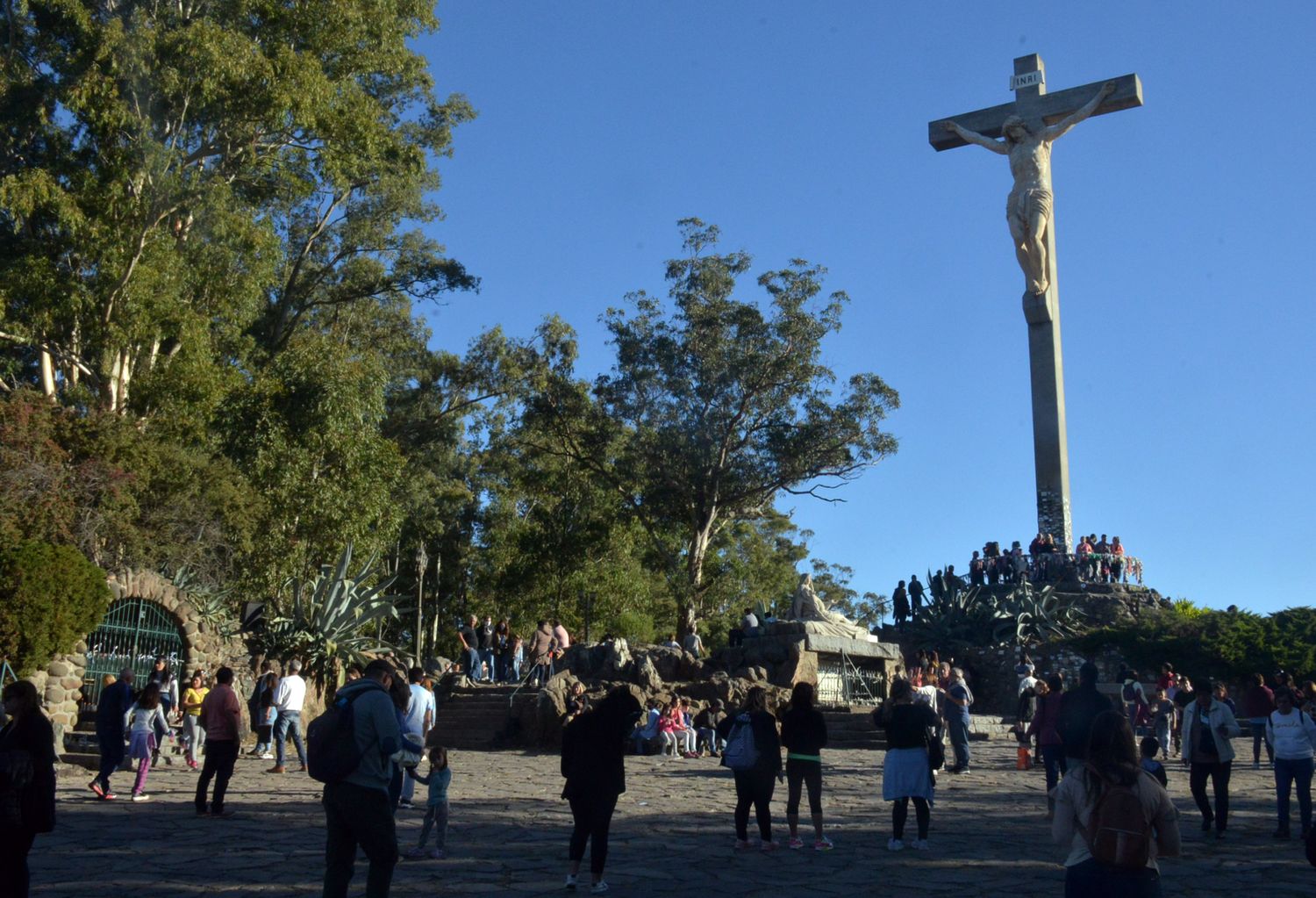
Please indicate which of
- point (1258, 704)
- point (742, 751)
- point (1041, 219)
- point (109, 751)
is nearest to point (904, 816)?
point (742, 751)

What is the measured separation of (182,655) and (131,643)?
2.57 feet

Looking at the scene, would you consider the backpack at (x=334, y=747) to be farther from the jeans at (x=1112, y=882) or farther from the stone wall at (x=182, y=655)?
the stone wall at (x=182, y=655)

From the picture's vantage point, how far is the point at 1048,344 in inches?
1216

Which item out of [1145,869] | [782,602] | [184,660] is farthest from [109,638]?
[782,602]

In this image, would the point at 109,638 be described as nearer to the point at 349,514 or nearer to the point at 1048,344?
the point at 349,514

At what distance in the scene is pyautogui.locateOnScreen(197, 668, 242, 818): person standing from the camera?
9828 mm

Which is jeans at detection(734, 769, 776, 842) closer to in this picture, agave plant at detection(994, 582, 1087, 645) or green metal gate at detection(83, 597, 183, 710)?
green metal gate at detection(83, 597, 183, 710)

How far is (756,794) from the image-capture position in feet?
28.8

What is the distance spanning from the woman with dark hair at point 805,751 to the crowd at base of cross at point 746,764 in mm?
12

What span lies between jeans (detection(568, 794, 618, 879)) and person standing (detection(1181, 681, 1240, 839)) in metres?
4.76

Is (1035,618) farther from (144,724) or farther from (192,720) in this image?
(144,724)

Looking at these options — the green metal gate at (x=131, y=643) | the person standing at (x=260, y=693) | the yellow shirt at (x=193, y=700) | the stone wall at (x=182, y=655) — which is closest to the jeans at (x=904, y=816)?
the person standing at (x=260, y=693)

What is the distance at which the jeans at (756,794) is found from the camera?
8688 mm

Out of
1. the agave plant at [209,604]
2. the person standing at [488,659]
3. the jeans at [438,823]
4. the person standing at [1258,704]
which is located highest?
the agave plant at [209,604]
